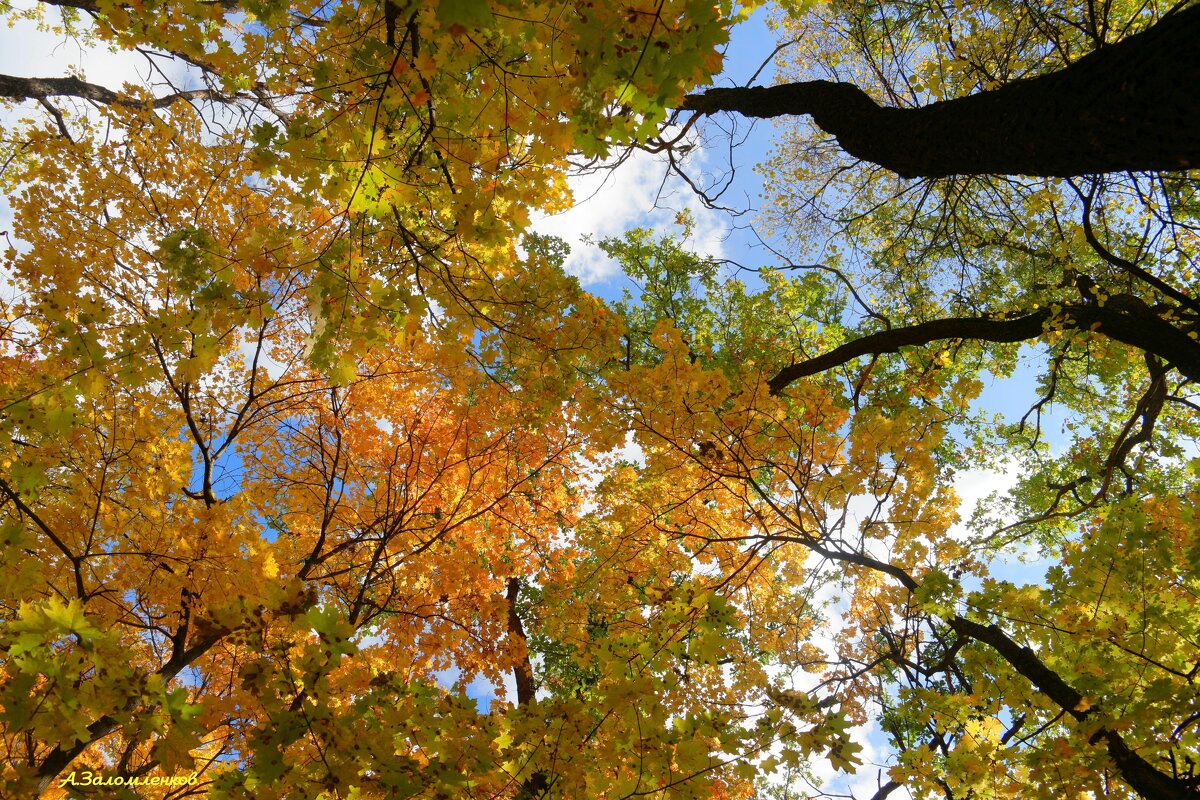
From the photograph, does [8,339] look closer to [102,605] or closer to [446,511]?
[102,605]

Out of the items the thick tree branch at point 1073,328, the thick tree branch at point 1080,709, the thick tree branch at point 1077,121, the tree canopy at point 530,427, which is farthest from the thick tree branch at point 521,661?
the thick tree branch at point 1077,121

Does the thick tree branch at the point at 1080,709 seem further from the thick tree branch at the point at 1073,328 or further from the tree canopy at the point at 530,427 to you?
the thick tree branch at the point at 1073,328

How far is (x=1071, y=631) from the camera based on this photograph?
154 inches

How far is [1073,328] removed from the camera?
4879mm

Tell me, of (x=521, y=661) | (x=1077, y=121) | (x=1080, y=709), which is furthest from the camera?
(x=521, y=661)

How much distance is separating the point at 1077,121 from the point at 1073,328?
402 centimetres

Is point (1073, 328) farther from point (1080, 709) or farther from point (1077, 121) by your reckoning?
point (1077, 121)

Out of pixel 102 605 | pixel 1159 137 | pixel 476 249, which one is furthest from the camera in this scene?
pixel 102 605

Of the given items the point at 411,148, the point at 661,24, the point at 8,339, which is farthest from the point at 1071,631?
the point at 8,339

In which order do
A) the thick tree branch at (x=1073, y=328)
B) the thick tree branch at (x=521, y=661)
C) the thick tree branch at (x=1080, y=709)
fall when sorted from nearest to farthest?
the thick tree branch at (x=1080, y=709)
the thick tree branch at (x=1073, y=328)
the thick tree branch at (x=521, y=661)

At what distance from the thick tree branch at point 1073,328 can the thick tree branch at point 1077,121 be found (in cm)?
305

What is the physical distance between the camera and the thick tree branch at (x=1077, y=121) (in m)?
1.59

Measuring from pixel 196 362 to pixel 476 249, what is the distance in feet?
6.07

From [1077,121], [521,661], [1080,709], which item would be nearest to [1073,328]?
[1080,709]
